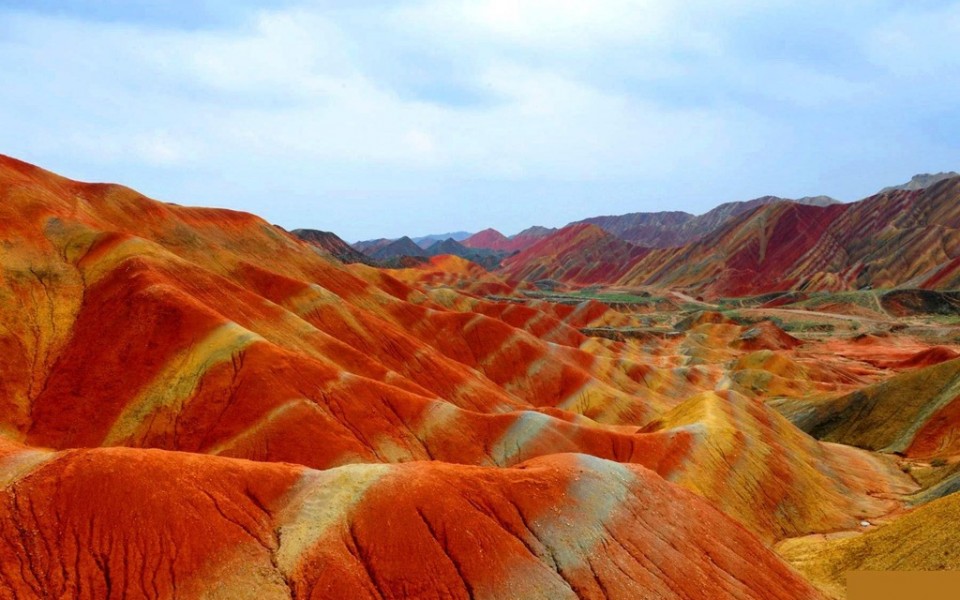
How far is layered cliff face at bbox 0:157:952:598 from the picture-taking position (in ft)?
85.3

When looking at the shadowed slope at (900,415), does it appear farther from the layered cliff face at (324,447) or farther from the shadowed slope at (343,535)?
the shadowed slope at (343,535)

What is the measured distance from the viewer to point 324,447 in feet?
153

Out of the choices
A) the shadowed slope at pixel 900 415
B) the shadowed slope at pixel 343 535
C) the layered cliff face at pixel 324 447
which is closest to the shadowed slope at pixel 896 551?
the layered cliff face at pixel 324 447

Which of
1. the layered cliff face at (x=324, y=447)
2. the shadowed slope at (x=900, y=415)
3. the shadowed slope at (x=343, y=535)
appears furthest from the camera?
the shadowed slope at (x=900, y=415)

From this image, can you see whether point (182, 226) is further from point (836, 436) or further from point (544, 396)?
point (836, 436)

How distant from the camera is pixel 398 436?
5144 centimetres

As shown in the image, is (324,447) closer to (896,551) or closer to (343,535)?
(343,535)

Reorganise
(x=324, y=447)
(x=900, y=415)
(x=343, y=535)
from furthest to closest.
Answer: (x=900, y=415), (x=324, y=447), (x=343, y=535)

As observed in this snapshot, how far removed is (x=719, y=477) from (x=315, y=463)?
33.7 m

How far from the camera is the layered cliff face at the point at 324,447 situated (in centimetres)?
2600

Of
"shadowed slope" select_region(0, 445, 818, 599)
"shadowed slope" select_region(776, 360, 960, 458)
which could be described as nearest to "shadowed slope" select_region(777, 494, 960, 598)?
"shadowed slope" select_region(0, 445, 818, 599)

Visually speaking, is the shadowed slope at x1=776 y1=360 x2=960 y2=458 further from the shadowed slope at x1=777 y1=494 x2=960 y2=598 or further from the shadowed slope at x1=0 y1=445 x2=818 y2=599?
the shadowed slope at x1=0 y1=445 x2=818 y2=599

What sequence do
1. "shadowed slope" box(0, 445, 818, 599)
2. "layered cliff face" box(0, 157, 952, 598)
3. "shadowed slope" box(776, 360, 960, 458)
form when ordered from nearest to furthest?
"shadowed slope" box(0, 445, 818, 599) < "layered cliff face" box(0, 157, 952, 598) < "shadowed slope" box(776, 360, 960, 458)

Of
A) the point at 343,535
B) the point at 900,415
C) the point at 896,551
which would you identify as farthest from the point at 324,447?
the point at 900,415
